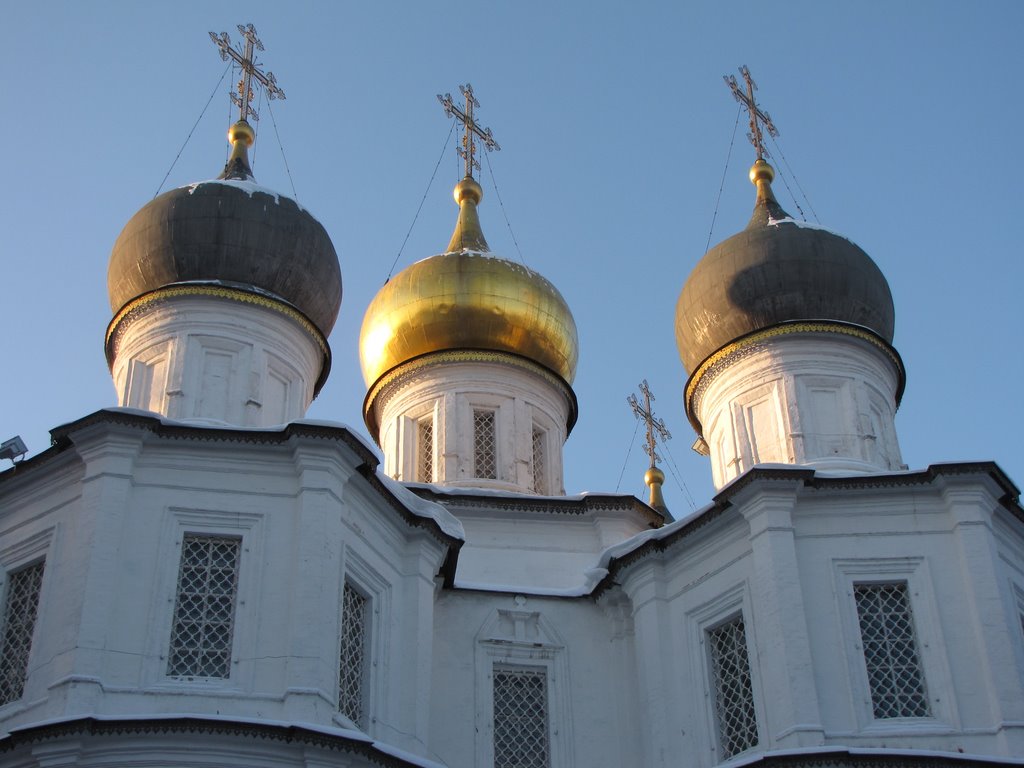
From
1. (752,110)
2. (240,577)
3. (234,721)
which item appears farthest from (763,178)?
(234,721)

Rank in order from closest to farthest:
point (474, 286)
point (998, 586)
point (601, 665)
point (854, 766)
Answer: point (854, 766) → point (998, 586) → point (601, 665) → point (474, 286)

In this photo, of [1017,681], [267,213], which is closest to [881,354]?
[1017,681]

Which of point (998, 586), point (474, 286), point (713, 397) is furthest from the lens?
point (474, 286)

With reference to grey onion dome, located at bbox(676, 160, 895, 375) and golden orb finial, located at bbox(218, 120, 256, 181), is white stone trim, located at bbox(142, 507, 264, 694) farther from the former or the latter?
grey onion dome, located at bbox(676, 160, 895, 375)

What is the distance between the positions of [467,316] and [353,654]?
642 centimetres

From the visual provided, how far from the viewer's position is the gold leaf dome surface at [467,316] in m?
17.2

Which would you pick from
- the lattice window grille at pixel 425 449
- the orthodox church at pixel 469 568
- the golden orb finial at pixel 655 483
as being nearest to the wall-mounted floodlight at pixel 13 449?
the orthodox church at pixel 469 568

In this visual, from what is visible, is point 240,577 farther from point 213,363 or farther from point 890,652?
point 890,652

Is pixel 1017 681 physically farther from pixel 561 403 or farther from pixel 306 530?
pixel 561 403

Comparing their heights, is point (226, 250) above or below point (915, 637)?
above

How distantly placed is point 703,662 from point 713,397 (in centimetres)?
426

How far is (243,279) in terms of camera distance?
48.1 ft

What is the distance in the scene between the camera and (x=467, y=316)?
675 inches

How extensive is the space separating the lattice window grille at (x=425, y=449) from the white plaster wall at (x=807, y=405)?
3469 millimetres
